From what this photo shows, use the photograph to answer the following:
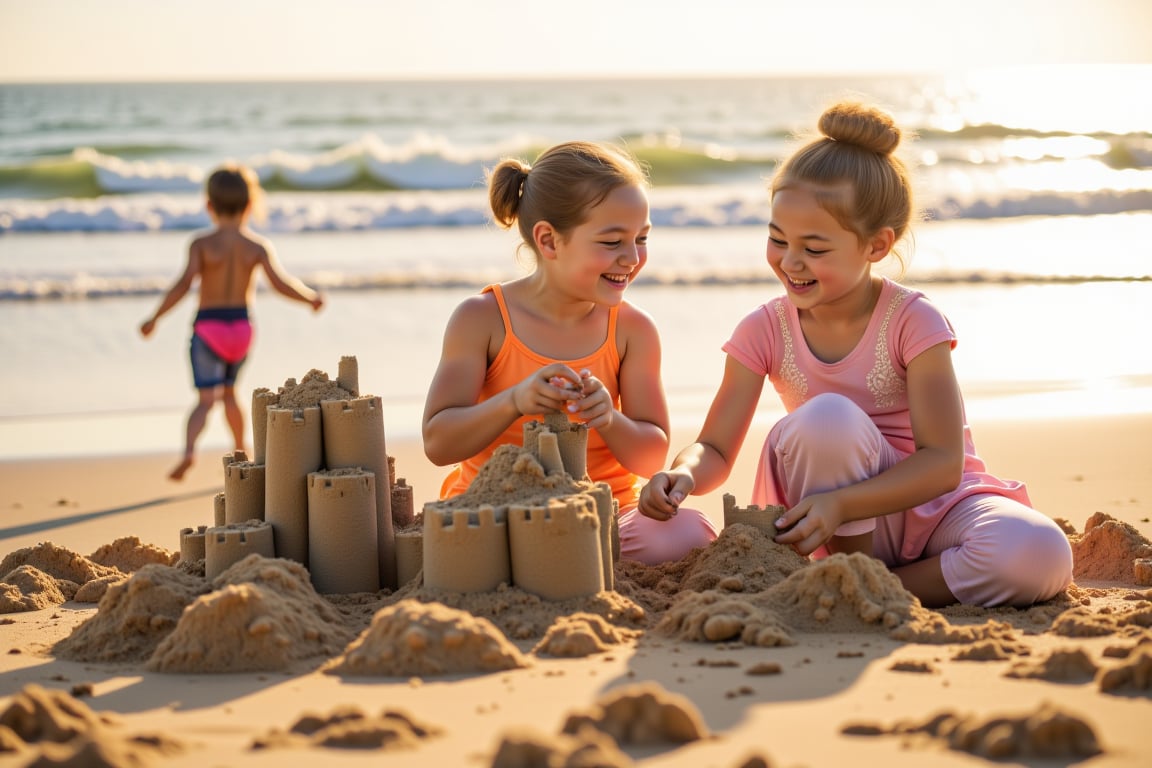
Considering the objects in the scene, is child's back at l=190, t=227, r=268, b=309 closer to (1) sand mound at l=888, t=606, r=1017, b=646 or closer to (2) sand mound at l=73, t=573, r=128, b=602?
(2) sand mound at l=73, t=573, r=128, b=602

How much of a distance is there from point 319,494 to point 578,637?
964 mm

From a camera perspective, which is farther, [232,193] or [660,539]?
[232,193]

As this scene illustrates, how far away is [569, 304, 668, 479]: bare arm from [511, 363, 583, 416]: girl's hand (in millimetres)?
342

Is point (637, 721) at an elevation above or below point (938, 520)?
below

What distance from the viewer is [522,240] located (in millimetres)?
4875

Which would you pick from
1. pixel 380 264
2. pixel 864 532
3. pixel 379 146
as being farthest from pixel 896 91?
pixel 864 532

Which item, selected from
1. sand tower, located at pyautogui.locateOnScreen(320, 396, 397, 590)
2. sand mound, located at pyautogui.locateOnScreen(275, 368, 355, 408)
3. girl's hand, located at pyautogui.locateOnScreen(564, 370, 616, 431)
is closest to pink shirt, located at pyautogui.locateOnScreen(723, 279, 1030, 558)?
girl's hand, located at pyautogui.locateOnScreen(564, 370, 616, 431)

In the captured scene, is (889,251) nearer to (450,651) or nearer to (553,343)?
(553,343)

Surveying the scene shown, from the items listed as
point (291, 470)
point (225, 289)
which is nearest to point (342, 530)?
point (291, 470)

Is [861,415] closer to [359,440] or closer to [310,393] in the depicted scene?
[359,440]

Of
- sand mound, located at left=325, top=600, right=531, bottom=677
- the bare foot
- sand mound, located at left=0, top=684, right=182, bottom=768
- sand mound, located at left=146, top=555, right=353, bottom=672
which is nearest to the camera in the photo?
sand mound, located at left=0, top=684, right=182, bottom=768

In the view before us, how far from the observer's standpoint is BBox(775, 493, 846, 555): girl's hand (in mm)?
3920

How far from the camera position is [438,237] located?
16.8m

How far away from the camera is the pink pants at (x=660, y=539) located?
4367 millimetres
